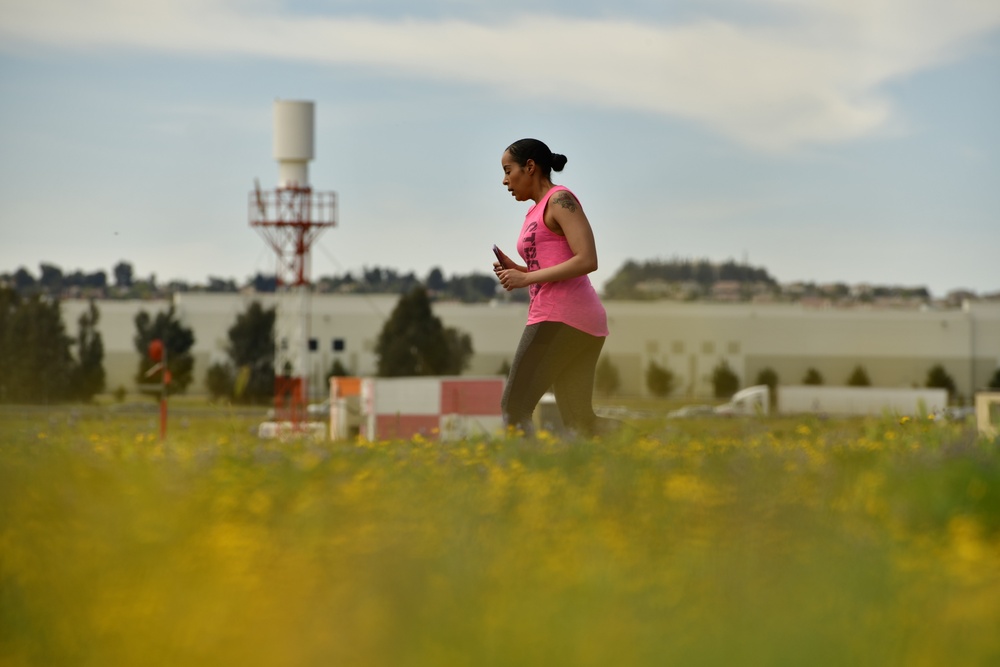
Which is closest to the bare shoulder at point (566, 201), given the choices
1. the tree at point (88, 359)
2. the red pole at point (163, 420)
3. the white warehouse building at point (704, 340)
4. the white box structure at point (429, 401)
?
the red pole at point (163, 420)

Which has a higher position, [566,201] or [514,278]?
[566,201]

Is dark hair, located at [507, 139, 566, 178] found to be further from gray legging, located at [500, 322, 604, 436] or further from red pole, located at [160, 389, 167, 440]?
red pole, located at [160, 389, 167, 440]

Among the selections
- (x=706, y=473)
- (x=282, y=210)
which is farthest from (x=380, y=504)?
(x=282, y=210)

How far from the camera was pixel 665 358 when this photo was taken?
79875 millimetres

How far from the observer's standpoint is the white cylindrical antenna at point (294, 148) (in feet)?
160

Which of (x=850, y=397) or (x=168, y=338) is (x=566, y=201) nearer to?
(x=850, y=397)

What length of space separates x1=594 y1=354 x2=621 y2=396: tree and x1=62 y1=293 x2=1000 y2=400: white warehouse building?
46cm

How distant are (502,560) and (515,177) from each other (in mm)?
3324

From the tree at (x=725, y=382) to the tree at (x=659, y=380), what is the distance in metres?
2.36

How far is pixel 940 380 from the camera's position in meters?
77.4

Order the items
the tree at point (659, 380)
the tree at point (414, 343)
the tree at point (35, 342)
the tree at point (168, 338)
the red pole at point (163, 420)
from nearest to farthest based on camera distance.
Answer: the red pole at point (163, 420) → the tree at point (35, 342) → the tree at point (168, 338) → the tree at point (414, 343) → the tree at point (659, 380)

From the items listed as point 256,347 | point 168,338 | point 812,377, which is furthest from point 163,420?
point 812,377

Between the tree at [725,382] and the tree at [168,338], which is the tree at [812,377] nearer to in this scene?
the tree at [725,382]

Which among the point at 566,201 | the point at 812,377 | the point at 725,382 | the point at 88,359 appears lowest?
the point at 725,382
